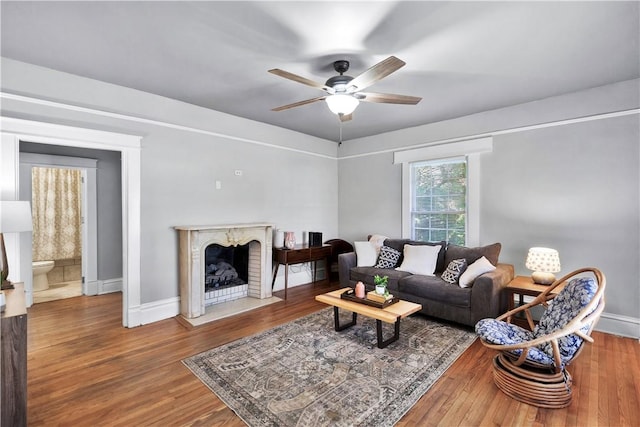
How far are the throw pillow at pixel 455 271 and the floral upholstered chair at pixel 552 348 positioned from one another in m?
1.23

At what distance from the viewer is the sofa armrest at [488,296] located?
315 cm

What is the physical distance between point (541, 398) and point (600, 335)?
1.91 m

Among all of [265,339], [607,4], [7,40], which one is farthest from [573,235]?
[7,40]

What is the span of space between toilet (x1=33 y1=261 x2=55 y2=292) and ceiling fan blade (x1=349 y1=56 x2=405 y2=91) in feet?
17.9

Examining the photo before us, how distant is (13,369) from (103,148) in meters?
2.34

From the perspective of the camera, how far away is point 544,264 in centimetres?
324

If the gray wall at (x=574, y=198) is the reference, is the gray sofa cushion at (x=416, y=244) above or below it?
below

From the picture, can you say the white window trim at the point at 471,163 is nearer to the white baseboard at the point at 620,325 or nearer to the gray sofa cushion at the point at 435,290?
the gray sofa cushion at the point at 435,290

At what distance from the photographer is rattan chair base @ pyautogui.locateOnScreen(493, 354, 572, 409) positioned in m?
2.05

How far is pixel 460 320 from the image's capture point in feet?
11.0

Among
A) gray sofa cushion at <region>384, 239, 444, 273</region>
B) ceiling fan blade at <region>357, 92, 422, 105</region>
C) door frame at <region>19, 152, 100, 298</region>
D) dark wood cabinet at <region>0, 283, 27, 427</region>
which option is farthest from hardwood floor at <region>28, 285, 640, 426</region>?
ceiling fan blade at <region>357, 92, 422, 105</region>

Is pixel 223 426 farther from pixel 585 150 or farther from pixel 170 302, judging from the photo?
pixel 585 150

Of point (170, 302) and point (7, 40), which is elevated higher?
point (7, 40)

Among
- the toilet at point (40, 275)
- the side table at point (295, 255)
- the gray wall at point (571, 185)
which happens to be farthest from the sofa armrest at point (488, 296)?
the toilet at point (40, 275)
